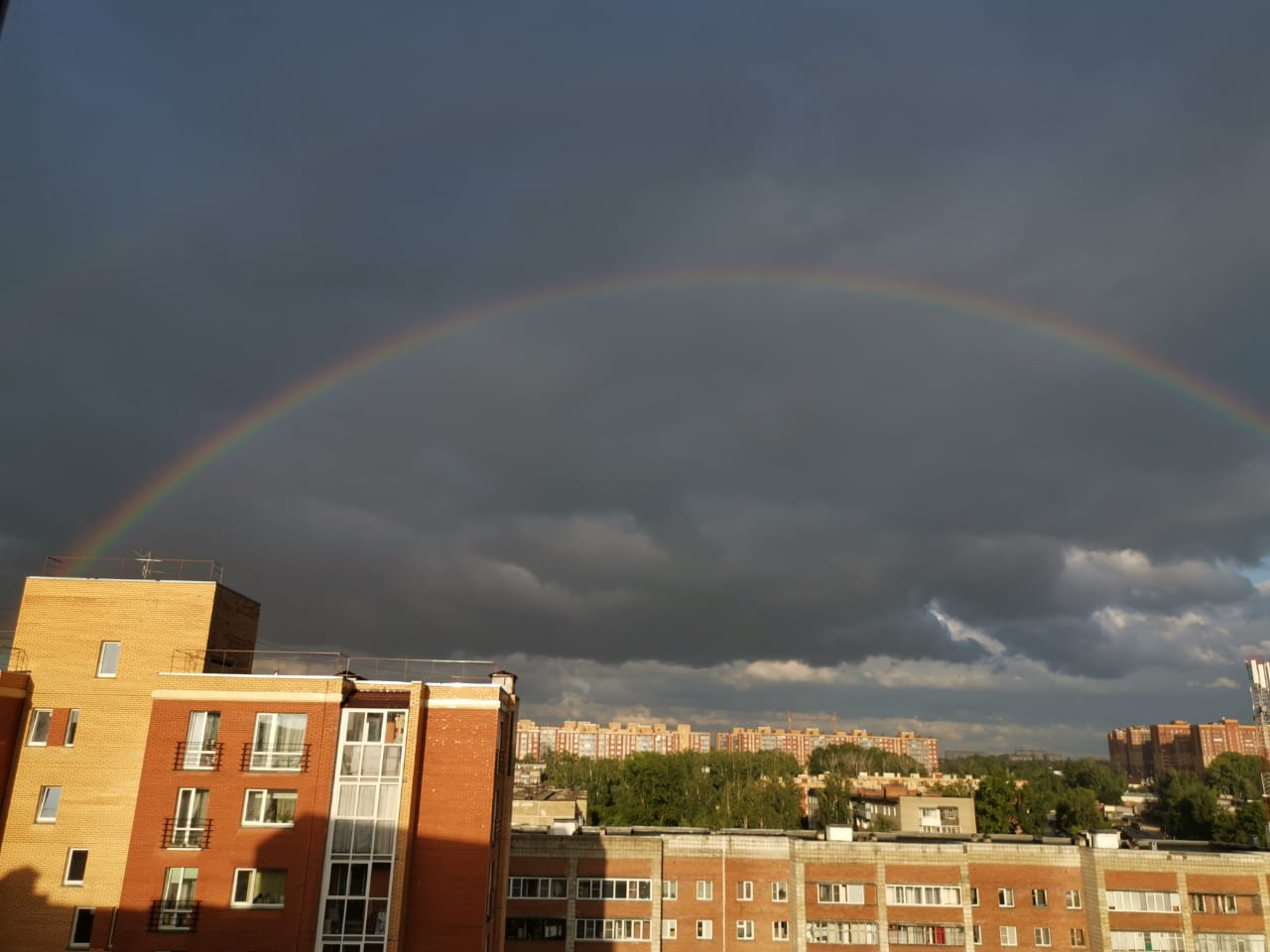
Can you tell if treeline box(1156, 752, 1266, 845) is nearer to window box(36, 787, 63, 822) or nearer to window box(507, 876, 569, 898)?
window box(507, 876, 569, 898)

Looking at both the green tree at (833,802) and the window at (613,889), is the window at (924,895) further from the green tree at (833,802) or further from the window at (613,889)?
the green tree at (833,802)

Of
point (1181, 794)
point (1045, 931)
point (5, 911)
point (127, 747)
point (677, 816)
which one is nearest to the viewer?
point (5, 911)

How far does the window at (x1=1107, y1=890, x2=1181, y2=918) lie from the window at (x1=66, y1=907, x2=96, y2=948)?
59895 mm

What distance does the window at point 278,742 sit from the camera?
32.3m

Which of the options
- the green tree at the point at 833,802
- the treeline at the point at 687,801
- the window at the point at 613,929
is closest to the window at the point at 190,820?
the window at the point at 613,929

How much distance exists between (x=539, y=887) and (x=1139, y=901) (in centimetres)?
4056

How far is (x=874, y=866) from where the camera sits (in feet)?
204

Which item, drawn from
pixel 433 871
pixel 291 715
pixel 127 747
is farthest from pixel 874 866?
pixel 127 747

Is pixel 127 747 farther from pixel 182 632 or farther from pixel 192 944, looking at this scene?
pixel 192 944

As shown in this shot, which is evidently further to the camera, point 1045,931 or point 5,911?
point 1045,931

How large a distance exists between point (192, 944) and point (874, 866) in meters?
46.5

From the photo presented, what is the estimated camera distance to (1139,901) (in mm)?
60125

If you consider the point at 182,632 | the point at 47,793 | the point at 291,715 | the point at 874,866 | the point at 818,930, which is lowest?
the point at 818,930

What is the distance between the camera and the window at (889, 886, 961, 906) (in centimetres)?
6166
